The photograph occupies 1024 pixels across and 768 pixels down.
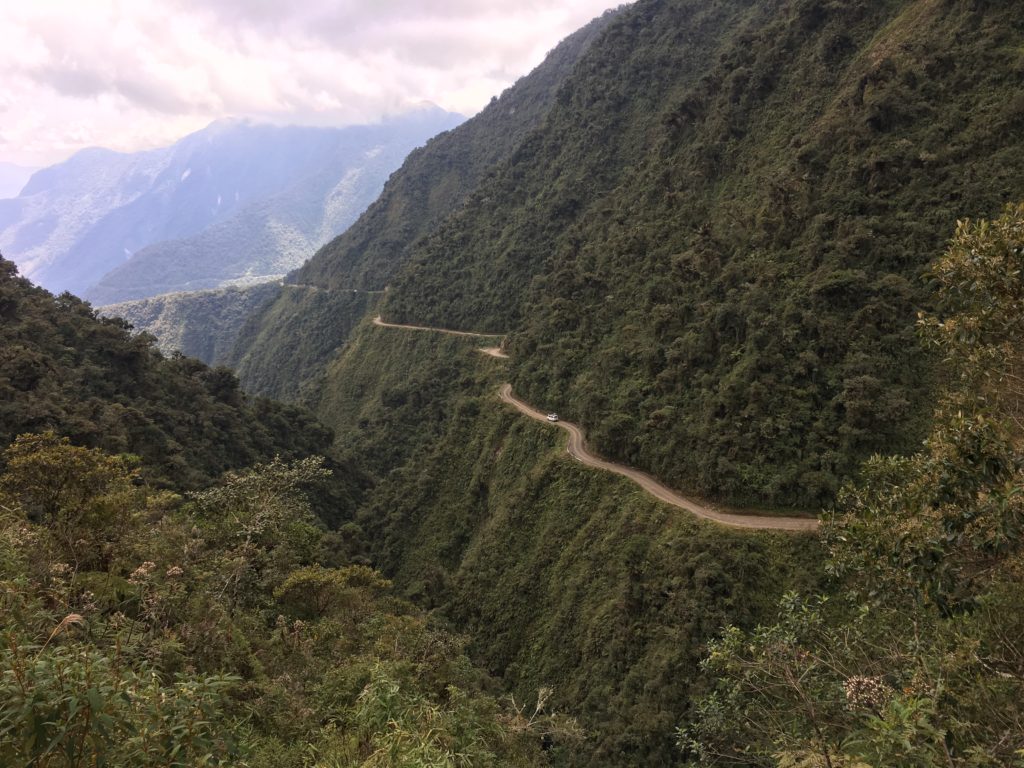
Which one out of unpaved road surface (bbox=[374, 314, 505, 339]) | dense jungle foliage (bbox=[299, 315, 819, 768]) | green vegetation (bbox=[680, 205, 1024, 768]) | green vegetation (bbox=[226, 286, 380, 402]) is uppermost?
green vegetation (bbox=[226, 286, 380, 402])

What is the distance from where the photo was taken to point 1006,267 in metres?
5.95

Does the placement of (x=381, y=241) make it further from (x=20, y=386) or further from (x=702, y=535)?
(x=702, y=535)

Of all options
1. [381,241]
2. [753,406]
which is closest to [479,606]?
[753,406]

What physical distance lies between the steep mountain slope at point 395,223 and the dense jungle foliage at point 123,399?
128 feet

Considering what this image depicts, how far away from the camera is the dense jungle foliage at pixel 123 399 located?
89.4 feet

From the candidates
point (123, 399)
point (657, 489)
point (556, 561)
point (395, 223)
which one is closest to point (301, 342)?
point (395, 223)

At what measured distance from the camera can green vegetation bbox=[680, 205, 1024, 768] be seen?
5.02 meters

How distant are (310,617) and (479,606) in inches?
691

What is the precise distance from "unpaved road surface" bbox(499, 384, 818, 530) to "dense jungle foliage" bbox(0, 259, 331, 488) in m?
22.8

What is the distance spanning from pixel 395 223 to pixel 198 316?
69222 mm

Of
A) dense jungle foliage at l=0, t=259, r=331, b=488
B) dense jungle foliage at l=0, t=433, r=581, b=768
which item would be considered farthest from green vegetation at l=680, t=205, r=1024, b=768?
dense jungle foliage at l=0, t=259, r=331, b=488

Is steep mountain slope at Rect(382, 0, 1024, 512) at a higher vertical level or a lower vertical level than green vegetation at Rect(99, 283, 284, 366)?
lower

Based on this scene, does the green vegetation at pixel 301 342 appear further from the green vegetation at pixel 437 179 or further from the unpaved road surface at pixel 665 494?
the unpaved road surface at pixel 665 494

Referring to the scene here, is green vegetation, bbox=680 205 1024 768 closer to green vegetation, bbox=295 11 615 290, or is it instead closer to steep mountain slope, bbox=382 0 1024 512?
steep mountain slope, bbox=382 0 1024 512
